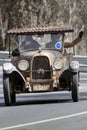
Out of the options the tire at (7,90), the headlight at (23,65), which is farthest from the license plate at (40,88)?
the tire at (7,90)

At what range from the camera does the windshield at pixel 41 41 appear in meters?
17.8

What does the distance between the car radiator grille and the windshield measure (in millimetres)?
992

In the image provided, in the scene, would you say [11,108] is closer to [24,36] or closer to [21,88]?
[21,88]

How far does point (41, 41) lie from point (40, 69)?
4.26ft

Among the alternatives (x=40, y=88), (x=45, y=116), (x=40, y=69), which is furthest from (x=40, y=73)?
(x=45, y=116)

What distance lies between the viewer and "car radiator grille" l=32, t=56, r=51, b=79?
55.0ft

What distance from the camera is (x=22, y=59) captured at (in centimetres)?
1675

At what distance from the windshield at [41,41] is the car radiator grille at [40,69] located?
0.99m

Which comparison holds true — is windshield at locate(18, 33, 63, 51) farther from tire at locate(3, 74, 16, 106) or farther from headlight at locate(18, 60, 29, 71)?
tire at locate(3, 74, 16, 106)

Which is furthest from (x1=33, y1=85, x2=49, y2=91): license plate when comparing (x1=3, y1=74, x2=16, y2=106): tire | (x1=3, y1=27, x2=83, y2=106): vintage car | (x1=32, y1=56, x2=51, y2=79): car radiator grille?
(x1=3, y1=74, x2=16, y2=106): tire

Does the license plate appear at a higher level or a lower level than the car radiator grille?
lower

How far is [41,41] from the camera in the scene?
17891mm

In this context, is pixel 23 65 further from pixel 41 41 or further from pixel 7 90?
pixel 41 41

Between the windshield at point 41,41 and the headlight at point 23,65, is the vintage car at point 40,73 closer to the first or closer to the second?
the headlight at point 23,65
